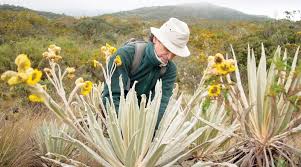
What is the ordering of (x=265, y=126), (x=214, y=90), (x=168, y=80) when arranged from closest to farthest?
(x=214, y=90) → (x=265, y=126) → (x=168, y=80)

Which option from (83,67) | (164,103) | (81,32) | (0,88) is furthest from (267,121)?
(81,32)

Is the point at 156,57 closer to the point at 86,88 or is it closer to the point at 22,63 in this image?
the point at 86,88

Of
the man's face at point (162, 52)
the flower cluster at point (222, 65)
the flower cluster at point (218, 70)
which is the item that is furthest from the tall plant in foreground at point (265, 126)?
the man's face at point (162, 52)

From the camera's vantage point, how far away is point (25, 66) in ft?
4.69

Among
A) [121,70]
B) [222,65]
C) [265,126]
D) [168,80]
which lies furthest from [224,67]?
[168,80]

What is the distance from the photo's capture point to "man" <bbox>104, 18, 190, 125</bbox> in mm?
2819

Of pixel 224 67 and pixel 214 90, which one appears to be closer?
pixel 224 67

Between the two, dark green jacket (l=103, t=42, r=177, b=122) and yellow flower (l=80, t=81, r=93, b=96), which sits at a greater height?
yellow flower (l=80, t=81, r=93, b=96)

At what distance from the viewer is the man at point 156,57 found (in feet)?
9.25

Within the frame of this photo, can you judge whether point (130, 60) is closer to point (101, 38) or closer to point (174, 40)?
point (174, 40)

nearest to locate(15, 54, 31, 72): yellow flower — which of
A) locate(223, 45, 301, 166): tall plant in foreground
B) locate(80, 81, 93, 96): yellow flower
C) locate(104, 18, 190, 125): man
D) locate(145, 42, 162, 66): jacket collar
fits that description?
locate(80, 81, 93, 96): yellow flower

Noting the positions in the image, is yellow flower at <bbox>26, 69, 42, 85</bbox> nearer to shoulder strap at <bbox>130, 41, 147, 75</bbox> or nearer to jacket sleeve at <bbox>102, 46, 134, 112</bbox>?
jacket sleeve at <bbox>102, 46, 134, 112</bbox>

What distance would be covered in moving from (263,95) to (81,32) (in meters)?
19.7

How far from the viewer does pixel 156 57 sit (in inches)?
117
